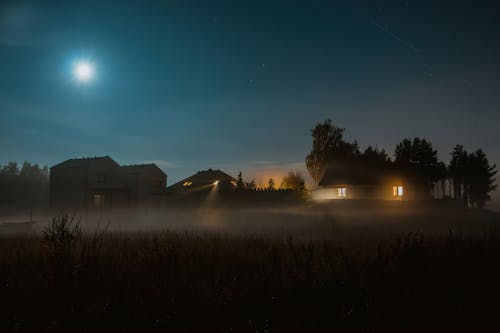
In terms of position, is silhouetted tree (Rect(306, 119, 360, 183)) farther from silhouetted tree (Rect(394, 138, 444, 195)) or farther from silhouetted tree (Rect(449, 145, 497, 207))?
silhouetted tree (Rect(449, 145, 497, 207))

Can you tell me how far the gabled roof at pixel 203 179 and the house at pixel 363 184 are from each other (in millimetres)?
18025

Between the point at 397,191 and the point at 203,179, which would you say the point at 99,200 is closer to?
the point at 203,179

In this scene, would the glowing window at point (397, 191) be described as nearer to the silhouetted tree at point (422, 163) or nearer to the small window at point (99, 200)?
the silhouetted tree at point (422, 163)

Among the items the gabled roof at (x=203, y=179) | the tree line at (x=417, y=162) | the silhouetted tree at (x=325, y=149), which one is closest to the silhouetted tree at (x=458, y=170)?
the tree line at (x=417, y=162)

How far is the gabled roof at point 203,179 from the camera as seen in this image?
2108 inches

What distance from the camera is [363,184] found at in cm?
Result: 4353

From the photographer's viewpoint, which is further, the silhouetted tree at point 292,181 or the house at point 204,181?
the silhouetted tree at point 292,181

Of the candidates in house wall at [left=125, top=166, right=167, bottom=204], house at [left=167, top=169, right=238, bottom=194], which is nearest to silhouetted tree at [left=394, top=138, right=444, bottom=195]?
house at [left=167, top=169, right=238, bottom=194]

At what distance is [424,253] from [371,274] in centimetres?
207

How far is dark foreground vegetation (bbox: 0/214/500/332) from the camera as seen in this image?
455 cm

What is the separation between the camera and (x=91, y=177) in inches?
1781

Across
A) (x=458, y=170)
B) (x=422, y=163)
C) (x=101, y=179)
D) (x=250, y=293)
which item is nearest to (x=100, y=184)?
(x=101, y=179)

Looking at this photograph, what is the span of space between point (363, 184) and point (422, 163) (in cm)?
1713

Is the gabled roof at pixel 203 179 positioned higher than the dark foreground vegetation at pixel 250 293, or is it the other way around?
the gabled roof at pixel 203 179
